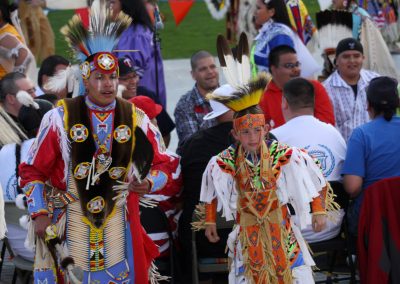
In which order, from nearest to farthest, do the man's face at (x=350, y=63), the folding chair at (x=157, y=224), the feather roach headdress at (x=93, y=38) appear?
the feather roach headdress at (x=93, y=38) < the folding chair at (x=157, y=224) < the man's face at (x=350, y=63)

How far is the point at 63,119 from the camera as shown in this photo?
4.63 metres

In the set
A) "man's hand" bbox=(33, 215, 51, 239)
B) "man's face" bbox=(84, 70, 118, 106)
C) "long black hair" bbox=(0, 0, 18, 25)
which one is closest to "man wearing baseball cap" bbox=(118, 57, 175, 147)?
"man's face" bbox=(84, 70, 118, 106)

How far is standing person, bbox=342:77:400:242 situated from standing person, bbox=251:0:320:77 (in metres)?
1.99

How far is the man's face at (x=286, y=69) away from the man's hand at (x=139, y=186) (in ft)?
8.57

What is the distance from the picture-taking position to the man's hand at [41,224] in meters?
4.60

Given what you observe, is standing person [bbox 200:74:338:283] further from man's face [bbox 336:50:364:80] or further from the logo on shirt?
man's face [bbox 336:50:364:80]

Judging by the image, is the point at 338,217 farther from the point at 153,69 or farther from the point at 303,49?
the point at 153,69

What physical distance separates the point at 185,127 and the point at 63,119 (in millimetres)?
2473

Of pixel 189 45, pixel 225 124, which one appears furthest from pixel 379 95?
pixel 189 45

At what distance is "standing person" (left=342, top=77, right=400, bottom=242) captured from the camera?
17.9 feet

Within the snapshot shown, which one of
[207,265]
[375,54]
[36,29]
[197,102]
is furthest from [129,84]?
[36,29]

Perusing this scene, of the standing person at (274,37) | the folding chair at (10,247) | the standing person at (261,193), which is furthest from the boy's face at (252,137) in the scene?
the standing person at (274,37)

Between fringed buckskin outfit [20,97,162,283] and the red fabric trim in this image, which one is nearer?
fringed buckskin outfit [20,97,162,283]

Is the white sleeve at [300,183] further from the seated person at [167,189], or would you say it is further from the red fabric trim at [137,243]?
the red fabric trim at [137,243]
